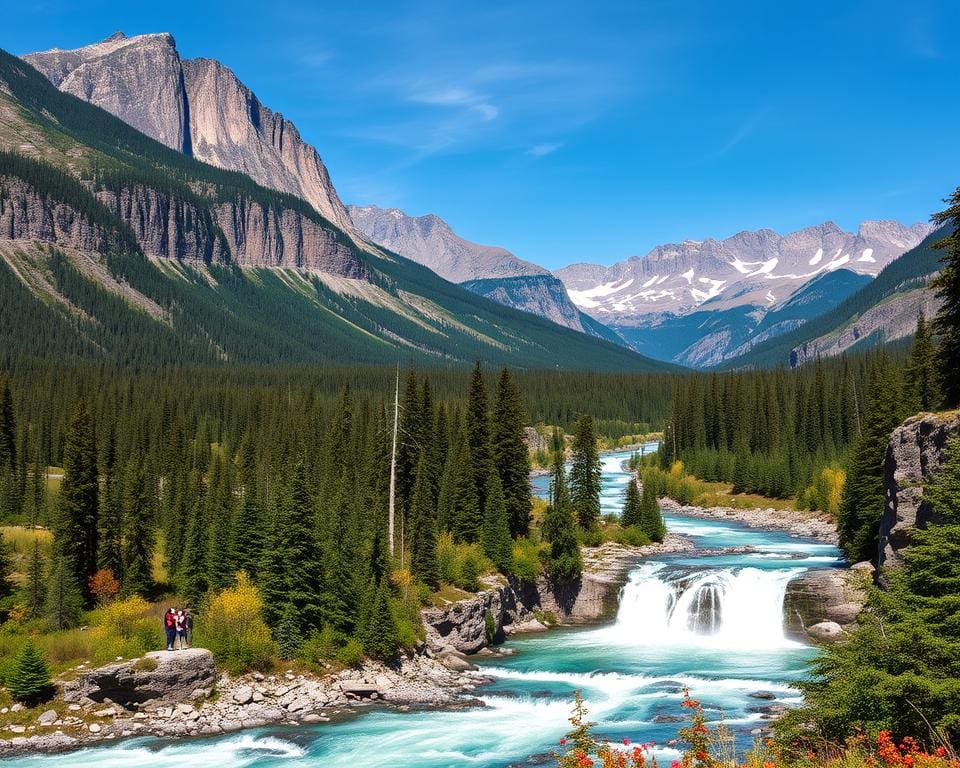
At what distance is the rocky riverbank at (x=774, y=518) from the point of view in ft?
323

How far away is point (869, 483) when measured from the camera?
7088 centimetres

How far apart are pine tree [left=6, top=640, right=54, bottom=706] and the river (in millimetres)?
4999

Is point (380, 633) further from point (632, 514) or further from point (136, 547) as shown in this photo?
point (632, 514)

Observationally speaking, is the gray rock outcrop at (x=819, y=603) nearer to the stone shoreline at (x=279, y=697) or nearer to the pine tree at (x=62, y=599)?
the stone shoreline at (x=279, y=697)

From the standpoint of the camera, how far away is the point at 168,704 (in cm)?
4434

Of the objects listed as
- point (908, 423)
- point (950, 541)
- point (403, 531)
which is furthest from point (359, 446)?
point (950, 541)

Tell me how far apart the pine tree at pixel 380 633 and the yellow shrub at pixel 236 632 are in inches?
206

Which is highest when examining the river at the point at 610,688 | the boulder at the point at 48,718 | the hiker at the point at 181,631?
the hiker at the point at 181,631

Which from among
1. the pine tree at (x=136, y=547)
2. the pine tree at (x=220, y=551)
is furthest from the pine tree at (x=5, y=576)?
the pine tree at (x=220, y=551)

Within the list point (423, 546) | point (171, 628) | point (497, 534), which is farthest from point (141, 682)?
point (497, 534)

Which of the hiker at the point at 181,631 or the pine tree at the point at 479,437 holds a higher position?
the pine tree at the point at 479,437

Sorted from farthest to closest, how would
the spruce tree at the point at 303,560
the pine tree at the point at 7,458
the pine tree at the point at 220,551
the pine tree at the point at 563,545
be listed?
the pine tree at the point at 7,458 → the pine tree at the point at 563,545 → the pine tree at the point at 220,551 → the spruce tree at the point at 303,560

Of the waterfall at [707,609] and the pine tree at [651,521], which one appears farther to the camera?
the pine tree at [651,521]

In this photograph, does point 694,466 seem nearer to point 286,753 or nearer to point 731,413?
point 731,413
